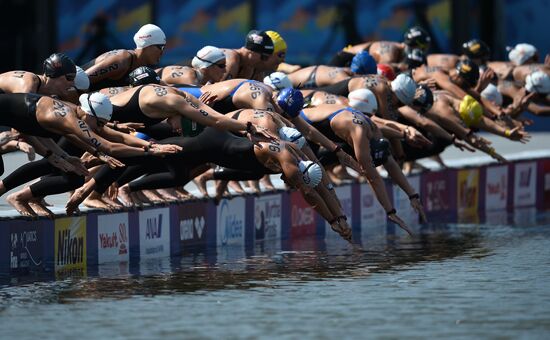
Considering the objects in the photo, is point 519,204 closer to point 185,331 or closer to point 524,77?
point 524,77

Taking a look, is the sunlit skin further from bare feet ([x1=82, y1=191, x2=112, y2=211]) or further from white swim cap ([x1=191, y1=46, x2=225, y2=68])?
bare feet ([x1=82, y1=191, x2=112, y2=211])

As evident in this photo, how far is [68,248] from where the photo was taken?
13.8 meters

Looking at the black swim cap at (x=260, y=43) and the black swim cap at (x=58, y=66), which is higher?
the black swim cap at (x=260, y=43)

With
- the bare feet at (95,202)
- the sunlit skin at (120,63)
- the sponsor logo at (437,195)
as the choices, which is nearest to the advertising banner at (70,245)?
the bare feet at (95,202)

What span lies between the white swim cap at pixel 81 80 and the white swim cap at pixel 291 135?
1.71 m

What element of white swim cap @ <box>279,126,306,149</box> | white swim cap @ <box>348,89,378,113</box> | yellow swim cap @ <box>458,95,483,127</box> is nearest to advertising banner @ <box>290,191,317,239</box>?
white swim cap @ <box>348,89,378,113</box>

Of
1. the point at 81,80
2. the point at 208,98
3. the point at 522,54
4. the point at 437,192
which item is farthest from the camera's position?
the point at 522,54

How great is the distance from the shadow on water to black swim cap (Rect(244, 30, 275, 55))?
188 cm

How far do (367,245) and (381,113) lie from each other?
6.04ft

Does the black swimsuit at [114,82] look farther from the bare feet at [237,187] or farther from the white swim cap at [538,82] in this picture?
the white swim cap at [538,82]

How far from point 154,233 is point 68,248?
137 centimetres

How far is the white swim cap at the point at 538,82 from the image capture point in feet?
67.1

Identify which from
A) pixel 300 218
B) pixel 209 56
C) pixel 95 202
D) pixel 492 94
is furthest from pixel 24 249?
pixel 492 94

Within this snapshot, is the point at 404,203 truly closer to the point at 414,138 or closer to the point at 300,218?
the point at 300,218
